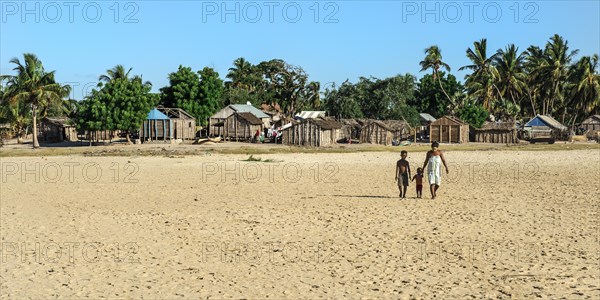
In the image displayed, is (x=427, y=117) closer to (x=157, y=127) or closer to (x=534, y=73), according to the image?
(x=534, y=73)

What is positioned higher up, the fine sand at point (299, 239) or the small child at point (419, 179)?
the small child at point (419, 179)

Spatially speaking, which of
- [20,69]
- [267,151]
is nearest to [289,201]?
[267,151]

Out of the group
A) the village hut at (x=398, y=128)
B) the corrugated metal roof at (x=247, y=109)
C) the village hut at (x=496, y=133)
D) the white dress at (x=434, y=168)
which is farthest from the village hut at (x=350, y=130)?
the white dress at (x=434, y=168)

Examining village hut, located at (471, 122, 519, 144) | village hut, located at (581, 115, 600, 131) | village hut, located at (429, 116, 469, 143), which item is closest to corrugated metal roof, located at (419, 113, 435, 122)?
village hut, located at (471, 122, 519, 144)

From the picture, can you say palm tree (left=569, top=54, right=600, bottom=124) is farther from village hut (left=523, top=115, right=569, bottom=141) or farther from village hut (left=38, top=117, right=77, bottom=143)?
village hut (left=38, top=117, right=77, bottom=143)

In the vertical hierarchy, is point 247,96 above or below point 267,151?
above

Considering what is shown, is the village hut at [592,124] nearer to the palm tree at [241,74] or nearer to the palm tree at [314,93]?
the palm tree at [314,93]

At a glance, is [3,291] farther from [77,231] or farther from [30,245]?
[77,231]

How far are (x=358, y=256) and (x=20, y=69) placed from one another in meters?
37.7

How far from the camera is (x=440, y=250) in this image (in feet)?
30.6

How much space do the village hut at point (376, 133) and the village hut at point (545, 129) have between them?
1429 centimetres

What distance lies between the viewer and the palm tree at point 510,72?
5625cm

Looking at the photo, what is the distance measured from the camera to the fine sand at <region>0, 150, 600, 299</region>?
7.68 meters

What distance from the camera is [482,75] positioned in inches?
2266
